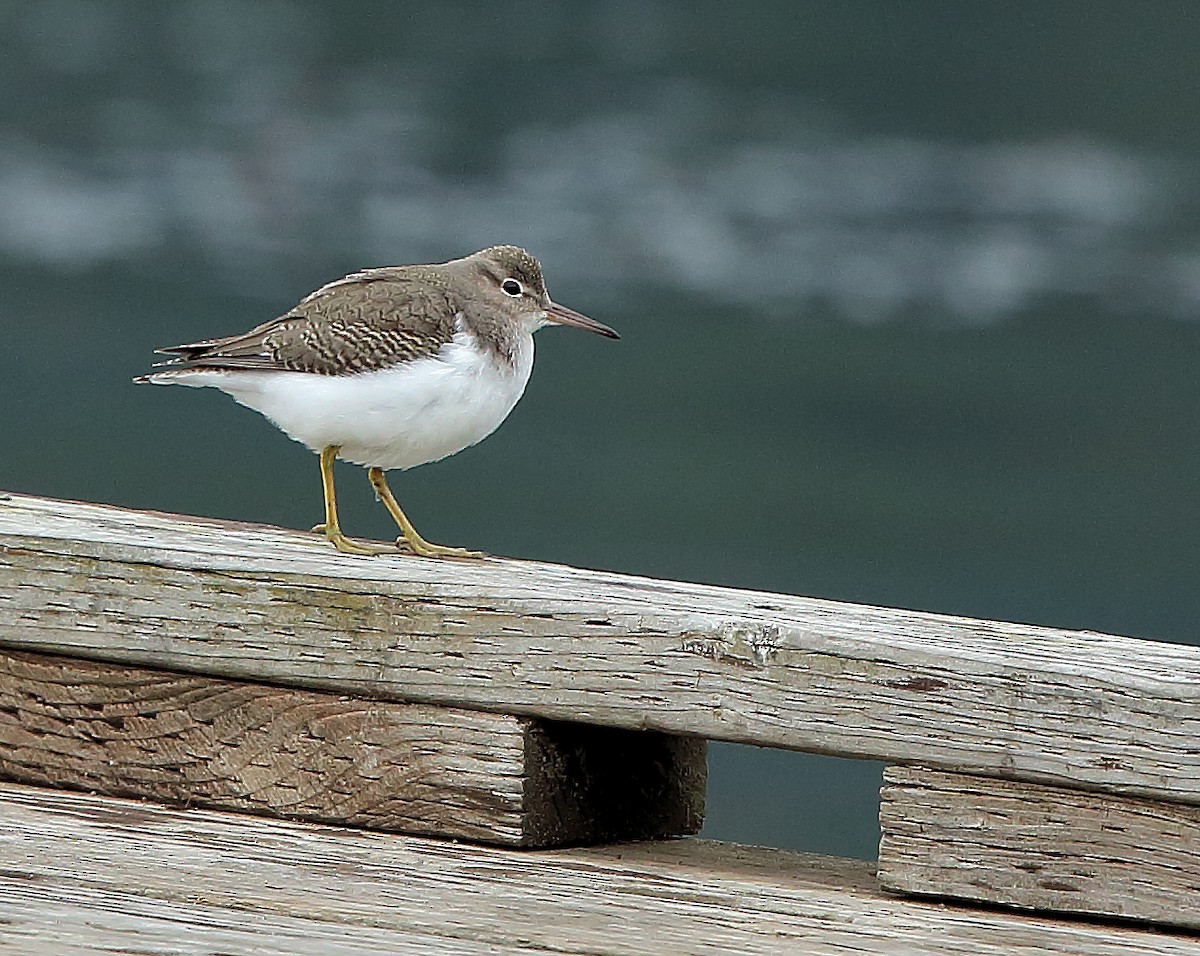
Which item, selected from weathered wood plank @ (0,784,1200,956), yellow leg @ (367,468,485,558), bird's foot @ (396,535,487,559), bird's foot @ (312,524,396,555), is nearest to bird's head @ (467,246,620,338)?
yellow leg @ (367,468,485,558)

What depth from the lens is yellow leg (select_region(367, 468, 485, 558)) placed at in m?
3.82

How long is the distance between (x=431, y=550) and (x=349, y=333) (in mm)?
524

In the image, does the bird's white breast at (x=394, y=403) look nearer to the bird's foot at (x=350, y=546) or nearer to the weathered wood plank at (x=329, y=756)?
the bird's foot at (x=350, y=546)

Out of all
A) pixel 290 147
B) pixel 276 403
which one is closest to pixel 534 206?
pixel 290 147

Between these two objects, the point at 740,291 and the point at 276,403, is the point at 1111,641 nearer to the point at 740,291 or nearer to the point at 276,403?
the point at 276,403

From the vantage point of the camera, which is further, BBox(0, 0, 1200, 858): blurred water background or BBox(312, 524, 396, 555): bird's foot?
BBox(0, 0, 1200, 858): blurred water background

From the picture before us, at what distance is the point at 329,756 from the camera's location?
2.98 m

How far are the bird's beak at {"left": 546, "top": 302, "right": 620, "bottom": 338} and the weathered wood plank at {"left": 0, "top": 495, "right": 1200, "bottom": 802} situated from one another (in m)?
1.47

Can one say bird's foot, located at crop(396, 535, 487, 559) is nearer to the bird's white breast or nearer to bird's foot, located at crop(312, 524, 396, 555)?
bird's foot, located at crop(312, 524, 396, 555)

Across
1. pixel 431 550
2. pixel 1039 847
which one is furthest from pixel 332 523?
pixel 1039 847

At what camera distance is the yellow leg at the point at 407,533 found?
12.5 feet

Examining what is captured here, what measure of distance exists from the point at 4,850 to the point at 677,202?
160 inches

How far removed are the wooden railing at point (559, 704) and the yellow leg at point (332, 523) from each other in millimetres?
145

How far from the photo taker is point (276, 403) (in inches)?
162
